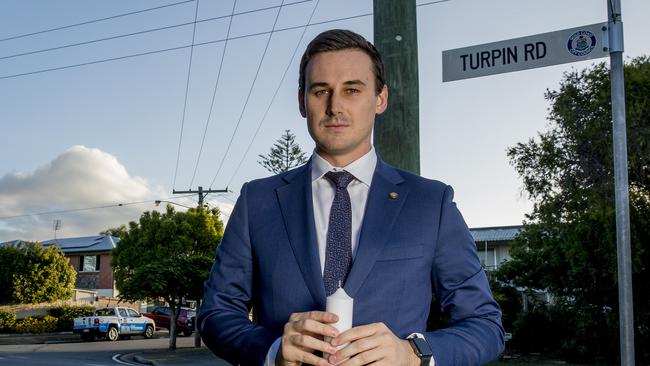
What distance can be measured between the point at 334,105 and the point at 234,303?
638mm

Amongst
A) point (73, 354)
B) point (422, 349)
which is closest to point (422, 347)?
point (422, 349)

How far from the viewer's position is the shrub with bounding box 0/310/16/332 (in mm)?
36969

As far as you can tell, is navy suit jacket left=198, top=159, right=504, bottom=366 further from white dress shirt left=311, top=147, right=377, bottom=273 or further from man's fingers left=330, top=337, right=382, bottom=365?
man's fingers left=330, top=337, right=382, bottom=365

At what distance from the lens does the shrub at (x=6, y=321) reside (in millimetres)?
36969

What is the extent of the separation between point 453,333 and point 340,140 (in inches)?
24.2

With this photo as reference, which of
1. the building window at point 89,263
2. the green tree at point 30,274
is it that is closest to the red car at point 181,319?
the green tree at point 30,274

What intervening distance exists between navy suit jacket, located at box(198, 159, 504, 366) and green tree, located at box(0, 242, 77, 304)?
41237 millimetres

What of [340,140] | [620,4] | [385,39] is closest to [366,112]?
[340,140]

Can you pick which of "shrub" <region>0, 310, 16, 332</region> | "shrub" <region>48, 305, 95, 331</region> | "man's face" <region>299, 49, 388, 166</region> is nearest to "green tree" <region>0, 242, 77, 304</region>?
"shrub" <region>48, 305, 95, 331</region>

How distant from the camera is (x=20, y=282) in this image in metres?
39.9

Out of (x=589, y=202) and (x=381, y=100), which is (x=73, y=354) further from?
(x=381, y=100)

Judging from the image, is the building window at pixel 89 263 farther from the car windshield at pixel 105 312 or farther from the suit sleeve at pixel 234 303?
the suit sleeve at pixel 234 303

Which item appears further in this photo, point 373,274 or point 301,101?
point 301,101

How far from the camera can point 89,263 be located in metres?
56.7
